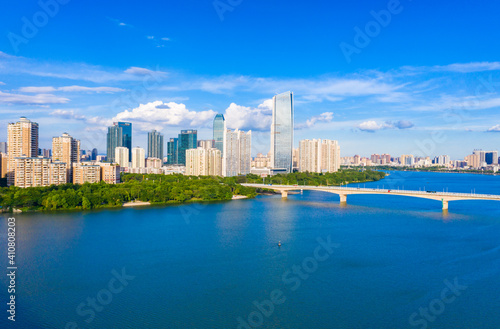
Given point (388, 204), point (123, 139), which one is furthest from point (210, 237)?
point (123, 139)

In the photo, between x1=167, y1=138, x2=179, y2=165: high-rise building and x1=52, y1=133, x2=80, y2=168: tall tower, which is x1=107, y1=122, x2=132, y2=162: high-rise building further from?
x1=52, y1=133, x2=80, y2=168: tall tower

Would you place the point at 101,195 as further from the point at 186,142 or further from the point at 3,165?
the point at 186,142

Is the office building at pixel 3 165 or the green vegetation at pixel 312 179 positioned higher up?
the office building at pixel 3 165

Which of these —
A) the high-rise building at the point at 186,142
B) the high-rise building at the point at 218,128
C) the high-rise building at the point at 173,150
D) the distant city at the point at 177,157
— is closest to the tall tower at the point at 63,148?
the distant city at the point at 177,157

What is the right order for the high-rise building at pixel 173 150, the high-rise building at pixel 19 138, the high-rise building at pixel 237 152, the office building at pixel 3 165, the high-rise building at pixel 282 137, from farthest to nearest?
the high-rise building at pixel 173 150
the high-rise building at pixel 282 137
the high-rise building at pixel 237 152
the office building at pixel 3 165
the high-rise building at pixel 19 138

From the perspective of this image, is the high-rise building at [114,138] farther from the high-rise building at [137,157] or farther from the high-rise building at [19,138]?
the high-rise building at [19,138]

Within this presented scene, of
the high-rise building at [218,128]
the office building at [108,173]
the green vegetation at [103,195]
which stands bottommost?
the green vegetation at [103,195]
